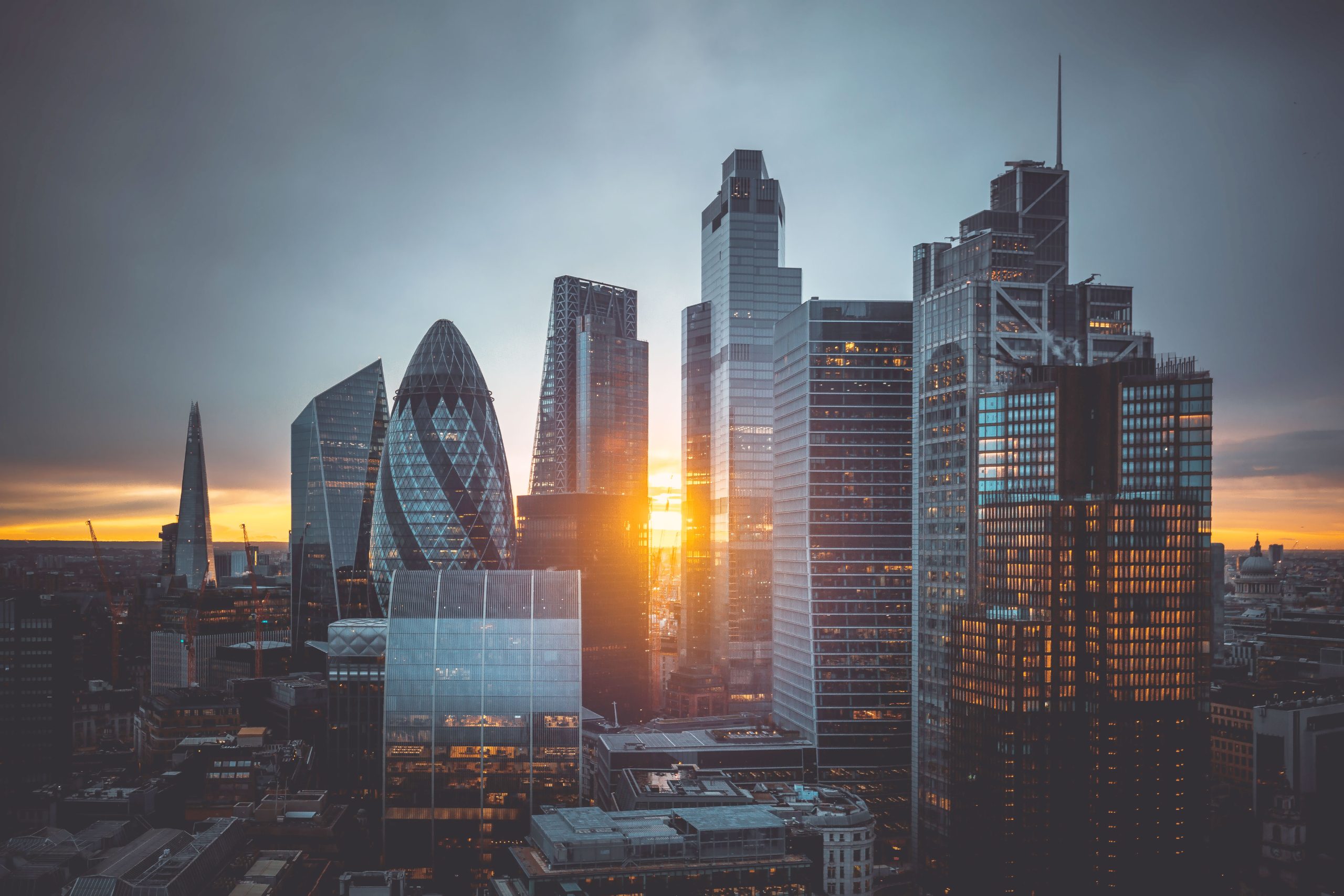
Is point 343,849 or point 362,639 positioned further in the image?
point 362,639

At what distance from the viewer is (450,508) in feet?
444

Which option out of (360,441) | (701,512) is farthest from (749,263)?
(360,441)

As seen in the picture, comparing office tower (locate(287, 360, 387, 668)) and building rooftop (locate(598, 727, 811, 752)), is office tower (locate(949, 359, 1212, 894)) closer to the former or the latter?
building rooftop (locate(598, 727, 811, 752))

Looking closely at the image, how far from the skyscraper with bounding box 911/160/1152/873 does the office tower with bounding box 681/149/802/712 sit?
65.3 meters

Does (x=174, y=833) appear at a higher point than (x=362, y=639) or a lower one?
lower

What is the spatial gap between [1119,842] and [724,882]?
3182cm

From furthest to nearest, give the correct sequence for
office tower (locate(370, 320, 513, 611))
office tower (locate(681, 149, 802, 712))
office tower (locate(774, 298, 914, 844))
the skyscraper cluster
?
1. office tower (locate(681, 149, 802, 712))
2. office tower (locate(370, 320, 513, 611))
3. office tower (locate(774, 298, 914, 844))
4. the skyscraper cluster

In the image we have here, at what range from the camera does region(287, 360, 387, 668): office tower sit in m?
184

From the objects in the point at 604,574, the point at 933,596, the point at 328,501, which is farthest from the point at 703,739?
the point at 328,501

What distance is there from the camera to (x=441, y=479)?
444 feet

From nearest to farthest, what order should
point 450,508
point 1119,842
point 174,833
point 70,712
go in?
point 1119,842
point 174,833
point 70,712
point 450,508

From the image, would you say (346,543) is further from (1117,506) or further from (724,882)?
(1117,506)

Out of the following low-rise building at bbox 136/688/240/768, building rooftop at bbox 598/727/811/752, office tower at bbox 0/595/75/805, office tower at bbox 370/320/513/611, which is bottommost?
low-rise building at bbox 136/688/240/768

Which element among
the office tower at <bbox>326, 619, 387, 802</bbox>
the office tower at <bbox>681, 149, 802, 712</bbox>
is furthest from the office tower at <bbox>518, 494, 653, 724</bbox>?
the office tower at <bbox>326, 619, 387, 802</bbox>
